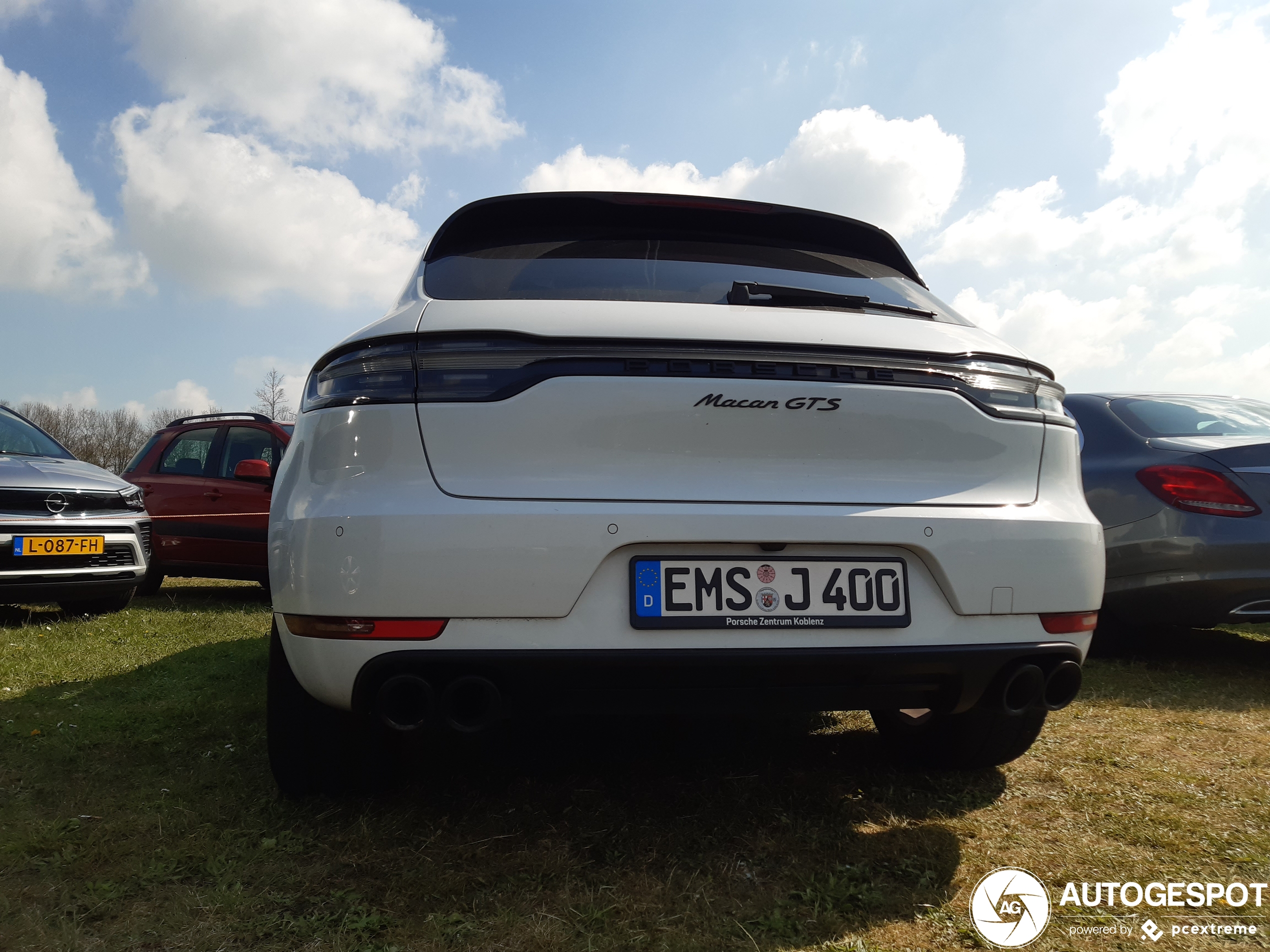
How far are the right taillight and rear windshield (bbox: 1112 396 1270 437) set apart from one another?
0.30 metres

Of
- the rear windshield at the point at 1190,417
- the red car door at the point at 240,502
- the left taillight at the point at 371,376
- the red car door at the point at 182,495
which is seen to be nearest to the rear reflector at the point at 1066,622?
the left taillight at the point at 371,376

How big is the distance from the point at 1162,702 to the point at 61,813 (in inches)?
158

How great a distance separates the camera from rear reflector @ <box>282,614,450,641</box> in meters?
1.90

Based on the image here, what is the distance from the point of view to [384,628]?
1.91m

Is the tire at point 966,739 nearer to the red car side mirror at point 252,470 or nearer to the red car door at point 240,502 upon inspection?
the red car side mirror at point 252,470

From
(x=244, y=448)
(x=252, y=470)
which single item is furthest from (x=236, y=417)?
(x=252, y=470)

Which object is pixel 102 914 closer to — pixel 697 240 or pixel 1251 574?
pixel 697 240

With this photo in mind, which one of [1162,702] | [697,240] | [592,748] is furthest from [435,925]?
[1162,702]

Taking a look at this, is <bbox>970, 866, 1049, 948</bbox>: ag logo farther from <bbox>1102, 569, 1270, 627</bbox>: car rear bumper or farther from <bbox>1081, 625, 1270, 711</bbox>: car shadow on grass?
<bbox>1102, 569, 1270, 627</bbox>: car rear bumper

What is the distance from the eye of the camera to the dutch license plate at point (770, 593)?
6.34 ft

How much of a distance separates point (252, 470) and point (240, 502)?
2553 mm

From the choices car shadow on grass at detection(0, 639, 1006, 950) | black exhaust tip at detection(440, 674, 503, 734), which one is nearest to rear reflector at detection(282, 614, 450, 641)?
black exhaust tip at detection(440, 674, 503, 734)

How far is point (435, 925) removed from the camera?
6.24 ft

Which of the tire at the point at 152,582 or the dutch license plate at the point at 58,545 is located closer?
the dutch license plate at the point at 58,545
